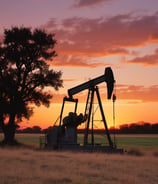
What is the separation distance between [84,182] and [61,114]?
1777 centimetres

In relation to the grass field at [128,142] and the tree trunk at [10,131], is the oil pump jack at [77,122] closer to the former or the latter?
the grass field at [128,142]

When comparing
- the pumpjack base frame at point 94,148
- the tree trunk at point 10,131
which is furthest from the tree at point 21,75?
the pumpjack base frame at point 94,148

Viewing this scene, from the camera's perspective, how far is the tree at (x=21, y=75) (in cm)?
3828

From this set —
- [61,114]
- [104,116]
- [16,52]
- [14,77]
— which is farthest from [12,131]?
[104,116]

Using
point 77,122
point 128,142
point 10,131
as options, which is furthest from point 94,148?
point 128,142

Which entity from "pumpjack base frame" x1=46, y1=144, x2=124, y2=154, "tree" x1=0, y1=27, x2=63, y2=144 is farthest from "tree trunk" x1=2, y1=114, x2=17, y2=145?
"pumpjack base frame" x1=46, y1=144, x2=124, y2=154

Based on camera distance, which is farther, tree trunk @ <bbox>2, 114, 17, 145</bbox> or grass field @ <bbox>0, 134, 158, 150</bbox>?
grass field @ <bbox>0, 134, 158, 150</bbox>

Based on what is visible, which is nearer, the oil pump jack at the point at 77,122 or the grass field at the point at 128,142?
the oil pump jack at the point at 77,122

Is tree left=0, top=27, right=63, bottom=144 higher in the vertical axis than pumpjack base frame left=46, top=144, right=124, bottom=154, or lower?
higher

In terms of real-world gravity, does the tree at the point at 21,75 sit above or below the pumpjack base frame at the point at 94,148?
above

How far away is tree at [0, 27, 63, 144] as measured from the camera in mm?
38281

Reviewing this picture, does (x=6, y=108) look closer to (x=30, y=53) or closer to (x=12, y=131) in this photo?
(x=12, y=131)

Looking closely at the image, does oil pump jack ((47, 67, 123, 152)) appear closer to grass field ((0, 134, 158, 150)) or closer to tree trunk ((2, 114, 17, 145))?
grass field ((0, 134, 158, 150))

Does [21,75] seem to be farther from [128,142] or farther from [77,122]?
[128,142]
